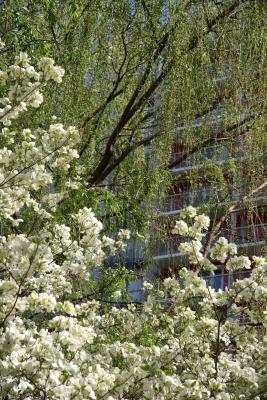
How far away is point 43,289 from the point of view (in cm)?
339

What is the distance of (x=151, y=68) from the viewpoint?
4.37 metres

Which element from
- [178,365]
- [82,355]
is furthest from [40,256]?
[178,365]

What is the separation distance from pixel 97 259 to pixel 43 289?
1.17 ft

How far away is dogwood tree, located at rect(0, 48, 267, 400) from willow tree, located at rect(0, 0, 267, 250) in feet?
1.54

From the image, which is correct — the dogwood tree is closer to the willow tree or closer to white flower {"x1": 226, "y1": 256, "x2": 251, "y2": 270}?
white flower {"x1": 226, "y1": 256, "x2": 251, "y2": 270}

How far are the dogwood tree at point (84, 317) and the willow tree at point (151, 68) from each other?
47 cm

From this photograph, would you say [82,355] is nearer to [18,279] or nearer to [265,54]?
[18,279]

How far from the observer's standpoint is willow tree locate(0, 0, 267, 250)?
4023 millimetres

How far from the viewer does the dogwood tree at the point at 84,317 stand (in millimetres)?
2916

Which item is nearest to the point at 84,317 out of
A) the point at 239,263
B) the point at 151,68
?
the point at 239,263

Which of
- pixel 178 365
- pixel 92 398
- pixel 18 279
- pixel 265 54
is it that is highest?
pixel 265 54

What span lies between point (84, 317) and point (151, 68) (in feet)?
4.64

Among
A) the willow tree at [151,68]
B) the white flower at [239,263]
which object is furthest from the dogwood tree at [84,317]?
the willow tree at [151,68]

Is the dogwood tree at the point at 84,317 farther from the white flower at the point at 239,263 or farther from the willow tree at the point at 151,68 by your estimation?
the willow tree at the point at 151,68
